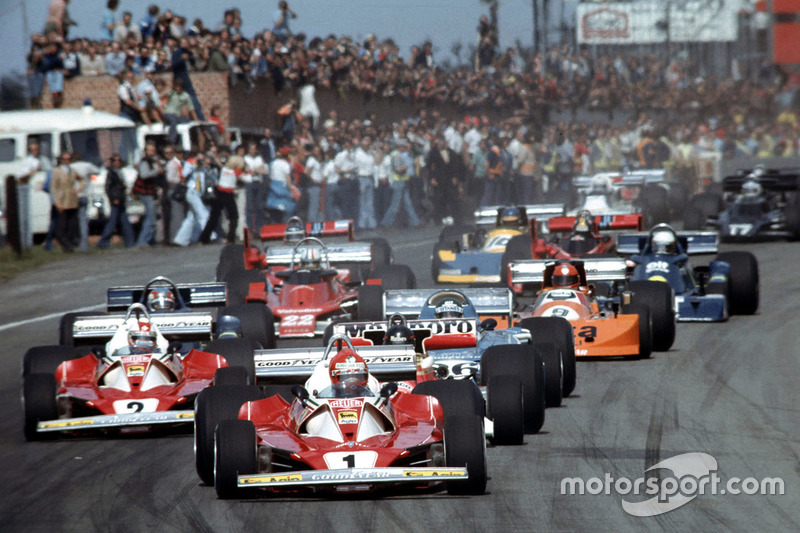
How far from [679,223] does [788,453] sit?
2214cm

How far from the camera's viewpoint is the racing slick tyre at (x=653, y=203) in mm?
30641

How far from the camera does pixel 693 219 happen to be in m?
27.5

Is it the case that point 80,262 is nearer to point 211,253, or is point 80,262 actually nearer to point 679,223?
point 211,253

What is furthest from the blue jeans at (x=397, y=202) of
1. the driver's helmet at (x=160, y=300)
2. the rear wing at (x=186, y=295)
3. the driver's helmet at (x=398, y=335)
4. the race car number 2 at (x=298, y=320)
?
the driver's helmet at (x=398, y=335)

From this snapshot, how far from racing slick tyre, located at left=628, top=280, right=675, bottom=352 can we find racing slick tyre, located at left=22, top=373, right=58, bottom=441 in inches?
263

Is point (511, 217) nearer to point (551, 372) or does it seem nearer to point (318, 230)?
point (318, 230)

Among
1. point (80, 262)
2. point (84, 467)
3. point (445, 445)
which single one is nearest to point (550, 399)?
point (445, 445)

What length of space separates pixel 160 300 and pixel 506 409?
534 cm

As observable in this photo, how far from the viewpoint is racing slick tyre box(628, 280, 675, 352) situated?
14.6 metres

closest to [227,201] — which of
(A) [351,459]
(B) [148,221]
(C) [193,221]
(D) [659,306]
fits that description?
(C) [193,221]

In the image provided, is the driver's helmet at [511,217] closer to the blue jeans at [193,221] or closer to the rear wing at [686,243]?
the rear wing at [686,243]

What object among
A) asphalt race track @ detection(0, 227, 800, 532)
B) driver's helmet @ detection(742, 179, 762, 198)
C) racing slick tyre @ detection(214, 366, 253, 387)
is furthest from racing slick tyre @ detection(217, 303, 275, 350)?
driver's helmet @ detection(742, 179, 762, 198)

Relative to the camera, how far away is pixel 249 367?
11805mm

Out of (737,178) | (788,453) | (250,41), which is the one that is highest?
(250,41)
